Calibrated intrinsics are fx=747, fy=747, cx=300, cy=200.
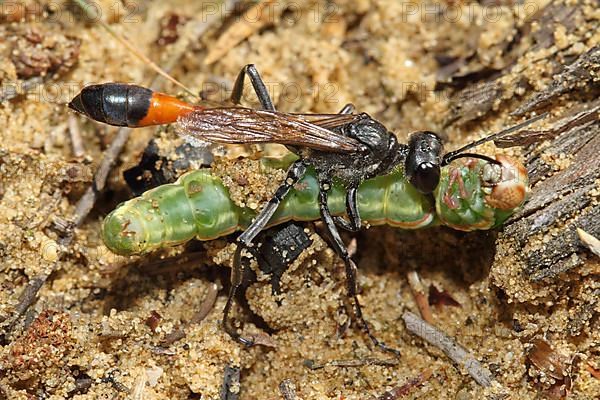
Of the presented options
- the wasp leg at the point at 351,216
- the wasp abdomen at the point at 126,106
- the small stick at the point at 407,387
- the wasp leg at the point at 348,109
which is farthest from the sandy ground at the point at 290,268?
the wasp abdomen at the point at 126,106

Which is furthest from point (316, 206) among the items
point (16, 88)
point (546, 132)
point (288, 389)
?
point (16, 88)

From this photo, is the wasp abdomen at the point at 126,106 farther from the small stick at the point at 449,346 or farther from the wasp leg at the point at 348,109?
the small stick at the point at 449,346

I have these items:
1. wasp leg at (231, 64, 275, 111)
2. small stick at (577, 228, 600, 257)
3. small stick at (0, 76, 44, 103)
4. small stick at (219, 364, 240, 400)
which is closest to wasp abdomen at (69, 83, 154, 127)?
wasp leg at (231, 64, 275, 111)

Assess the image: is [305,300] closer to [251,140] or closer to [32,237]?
[251,140]

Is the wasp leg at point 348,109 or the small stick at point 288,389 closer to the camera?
the small stick at point 288,389

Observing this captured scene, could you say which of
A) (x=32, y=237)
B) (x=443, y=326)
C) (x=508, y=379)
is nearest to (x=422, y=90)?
(x=443, y=326)

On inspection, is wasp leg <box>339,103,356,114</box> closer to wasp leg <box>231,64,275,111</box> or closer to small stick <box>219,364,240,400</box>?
wasp leg <box>231,64,275,111</box>

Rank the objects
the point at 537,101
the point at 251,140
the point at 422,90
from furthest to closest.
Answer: the point at 422,90, the point at 537,101, the point at 251,140
